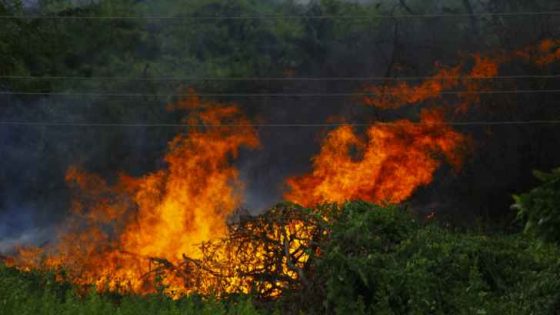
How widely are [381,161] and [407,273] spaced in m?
13.6

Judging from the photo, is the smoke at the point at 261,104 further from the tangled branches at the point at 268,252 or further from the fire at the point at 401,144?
the tangled branches at the point at 268,252

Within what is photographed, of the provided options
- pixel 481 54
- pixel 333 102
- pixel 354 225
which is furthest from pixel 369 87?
pixel 354 225

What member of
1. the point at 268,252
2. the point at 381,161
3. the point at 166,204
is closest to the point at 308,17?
the point at 381,161

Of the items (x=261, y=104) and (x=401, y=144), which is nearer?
(x=401, y=144)

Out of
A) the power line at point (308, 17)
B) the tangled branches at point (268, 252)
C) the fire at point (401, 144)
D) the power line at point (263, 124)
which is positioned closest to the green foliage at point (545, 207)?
the tangled branches at point (268, 252)

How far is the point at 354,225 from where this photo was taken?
1491 cm

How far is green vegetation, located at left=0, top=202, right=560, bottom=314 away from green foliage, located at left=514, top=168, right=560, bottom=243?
6.30m

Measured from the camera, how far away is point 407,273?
44.6 ft

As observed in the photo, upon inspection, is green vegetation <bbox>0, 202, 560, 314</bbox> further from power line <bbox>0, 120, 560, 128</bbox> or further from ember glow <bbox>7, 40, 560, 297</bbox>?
power line <bbox>0, 120, 560, 128</bbox>

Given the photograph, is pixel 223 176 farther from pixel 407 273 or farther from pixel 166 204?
pixel 407 273

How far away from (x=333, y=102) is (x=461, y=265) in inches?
677

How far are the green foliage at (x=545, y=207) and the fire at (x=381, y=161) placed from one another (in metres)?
19.9

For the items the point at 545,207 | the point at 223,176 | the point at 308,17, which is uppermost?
the point at 308,17

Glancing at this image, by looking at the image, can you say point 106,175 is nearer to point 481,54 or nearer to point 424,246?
point 481,54
